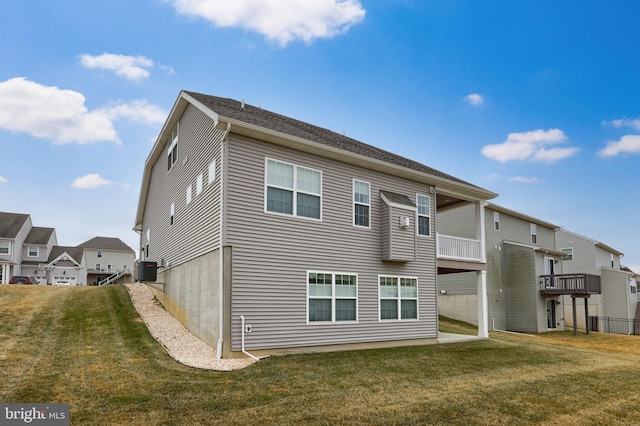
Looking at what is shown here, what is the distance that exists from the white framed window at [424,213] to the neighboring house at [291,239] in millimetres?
44

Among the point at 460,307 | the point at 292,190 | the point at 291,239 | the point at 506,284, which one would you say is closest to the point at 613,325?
the point at 506,284

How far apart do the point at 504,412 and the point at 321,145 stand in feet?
26.1

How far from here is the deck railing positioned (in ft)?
83.9

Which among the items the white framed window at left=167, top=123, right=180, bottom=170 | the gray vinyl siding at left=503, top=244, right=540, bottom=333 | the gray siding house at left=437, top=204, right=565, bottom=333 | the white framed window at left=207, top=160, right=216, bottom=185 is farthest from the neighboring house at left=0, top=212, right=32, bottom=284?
the gray vinyl siding at left=503, top=244, right=540, bottom=333

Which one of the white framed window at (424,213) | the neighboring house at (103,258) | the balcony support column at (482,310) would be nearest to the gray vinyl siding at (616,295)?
the balcony support column at (482,310)

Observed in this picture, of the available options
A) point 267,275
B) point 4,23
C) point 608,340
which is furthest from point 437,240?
point 4,23

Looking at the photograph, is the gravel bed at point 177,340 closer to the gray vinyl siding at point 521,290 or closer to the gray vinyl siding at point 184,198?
the gray vinyl siding at point 184,198

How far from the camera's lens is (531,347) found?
1585 centimetres

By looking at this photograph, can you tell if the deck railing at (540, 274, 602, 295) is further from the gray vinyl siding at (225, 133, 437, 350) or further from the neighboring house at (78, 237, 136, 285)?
the neighboring house at (78, 237, 136, 285)

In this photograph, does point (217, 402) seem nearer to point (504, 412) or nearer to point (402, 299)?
point (504, 412)

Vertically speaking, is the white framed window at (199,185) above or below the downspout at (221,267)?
above

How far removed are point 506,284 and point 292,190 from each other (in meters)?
20.1

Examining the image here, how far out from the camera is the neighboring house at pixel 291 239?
442 inches

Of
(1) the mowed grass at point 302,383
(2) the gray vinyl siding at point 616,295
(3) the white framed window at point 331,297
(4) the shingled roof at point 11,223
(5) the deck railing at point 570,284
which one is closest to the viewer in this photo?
(1) the mowed grass at point 302,383
